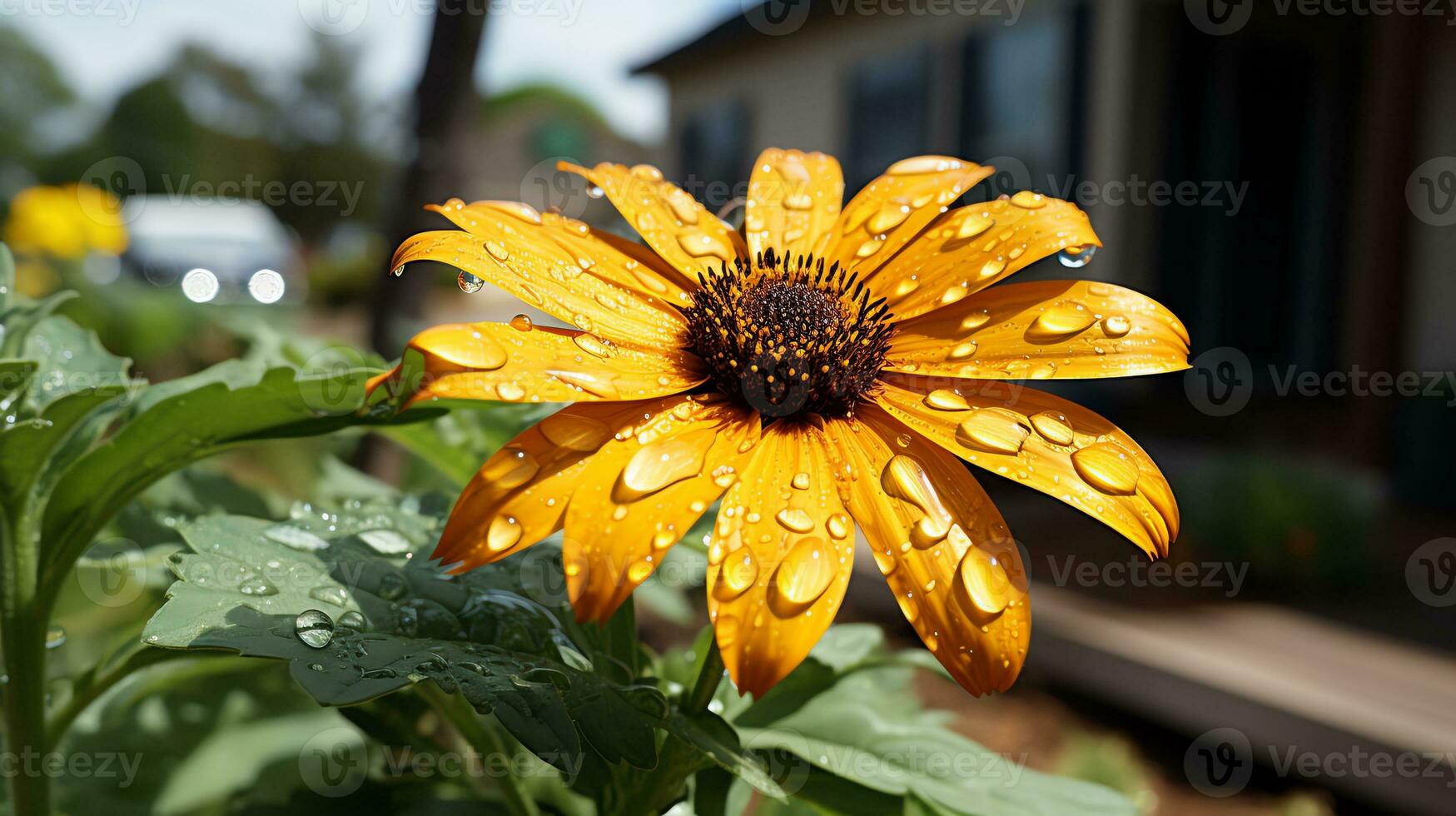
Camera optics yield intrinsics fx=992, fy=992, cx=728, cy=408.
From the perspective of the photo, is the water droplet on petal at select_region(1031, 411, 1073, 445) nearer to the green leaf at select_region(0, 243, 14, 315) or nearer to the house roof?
the green leaf at select_region(0, 243, 14, 315)

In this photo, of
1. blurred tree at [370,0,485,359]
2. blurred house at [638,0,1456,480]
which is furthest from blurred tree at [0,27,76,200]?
blurred tree at [370,0,485,359]

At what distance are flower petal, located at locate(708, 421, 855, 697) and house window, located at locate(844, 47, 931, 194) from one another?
797cm

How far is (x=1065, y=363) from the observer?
0.80 metres

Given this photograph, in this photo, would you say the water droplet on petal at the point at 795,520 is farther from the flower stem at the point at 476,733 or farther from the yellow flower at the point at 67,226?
the yellow flower at the point at 67,226

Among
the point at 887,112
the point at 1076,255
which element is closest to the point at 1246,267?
the point at 887,112

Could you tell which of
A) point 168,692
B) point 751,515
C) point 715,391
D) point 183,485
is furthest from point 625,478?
point 168,692

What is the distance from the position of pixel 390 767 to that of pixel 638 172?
732 mm

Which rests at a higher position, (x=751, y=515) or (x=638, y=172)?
(x=638, y=172)

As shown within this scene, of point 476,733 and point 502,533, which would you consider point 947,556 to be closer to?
point 502,533

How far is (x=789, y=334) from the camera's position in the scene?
36.0 inches

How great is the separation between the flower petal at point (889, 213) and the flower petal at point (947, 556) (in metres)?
0.23

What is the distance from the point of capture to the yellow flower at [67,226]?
601 cm

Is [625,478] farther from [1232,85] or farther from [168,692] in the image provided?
[1232,85]

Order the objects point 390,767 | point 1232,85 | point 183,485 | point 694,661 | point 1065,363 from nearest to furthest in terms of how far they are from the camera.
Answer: point 1065,363 < point 694,661 < point 390,767 < point 183,485 < point 1232,85
